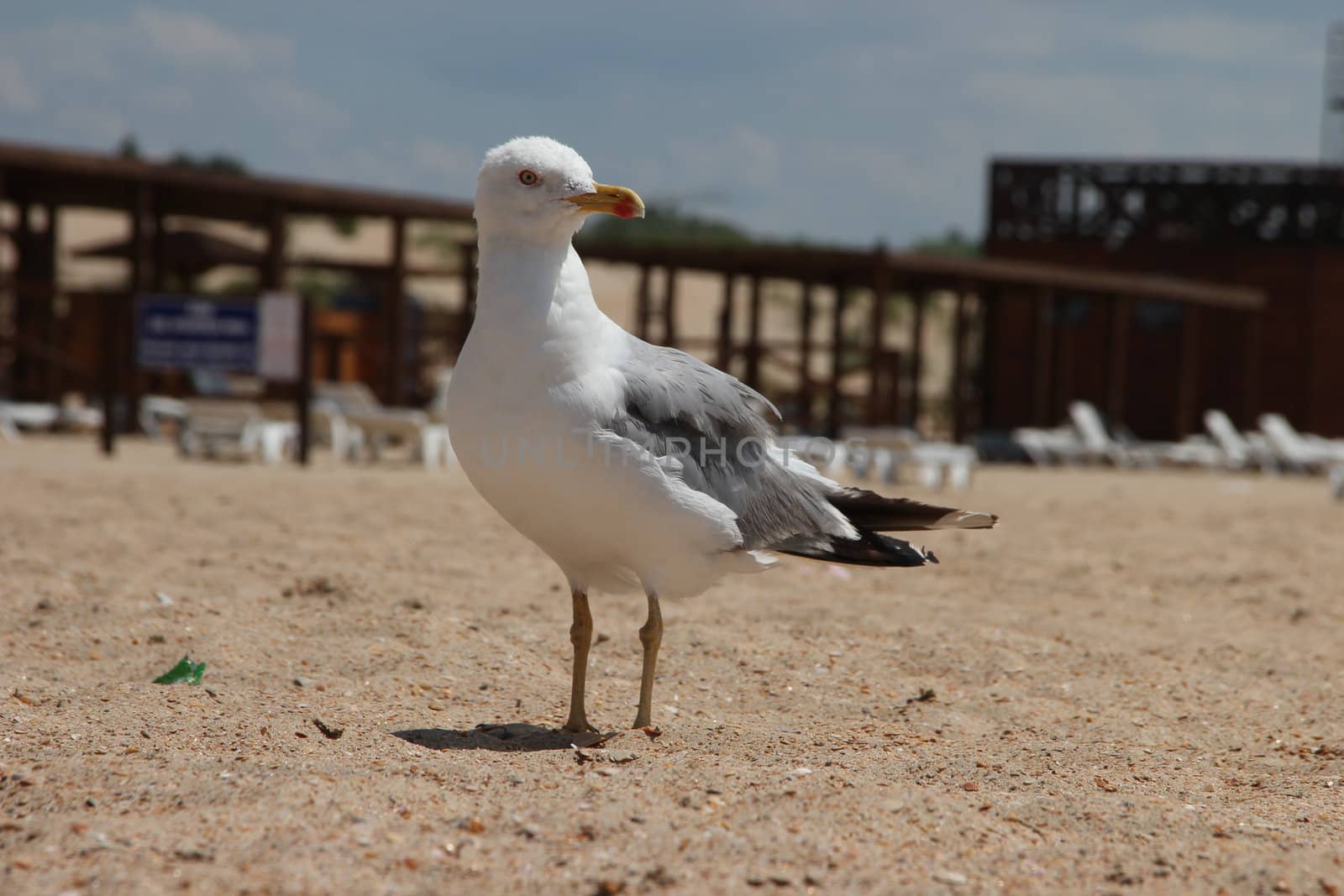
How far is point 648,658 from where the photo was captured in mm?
4195

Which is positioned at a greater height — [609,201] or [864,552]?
[609,201]

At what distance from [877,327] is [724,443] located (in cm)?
1607

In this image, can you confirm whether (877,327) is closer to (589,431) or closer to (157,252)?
(157,252)

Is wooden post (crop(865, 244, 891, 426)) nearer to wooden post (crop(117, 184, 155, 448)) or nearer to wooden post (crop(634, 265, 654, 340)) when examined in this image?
wooden post (crop(634, 265, 654, 340))

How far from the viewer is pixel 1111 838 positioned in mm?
3207

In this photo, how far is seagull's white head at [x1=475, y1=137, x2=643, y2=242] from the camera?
12.6 feet

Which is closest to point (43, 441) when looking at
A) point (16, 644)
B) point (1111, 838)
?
point (16, 644)

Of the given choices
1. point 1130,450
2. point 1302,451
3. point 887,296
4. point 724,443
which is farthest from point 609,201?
point 1302,451

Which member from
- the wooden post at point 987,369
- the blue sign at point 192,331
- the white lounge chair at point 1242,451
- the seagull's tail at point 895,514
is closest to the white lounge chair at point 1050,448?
the white lounge chair at point 1242,451

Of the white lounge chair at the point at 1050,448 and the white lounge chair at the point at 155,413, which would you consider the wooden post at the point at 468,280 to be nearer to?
the white lounge chair at the point at 155,413

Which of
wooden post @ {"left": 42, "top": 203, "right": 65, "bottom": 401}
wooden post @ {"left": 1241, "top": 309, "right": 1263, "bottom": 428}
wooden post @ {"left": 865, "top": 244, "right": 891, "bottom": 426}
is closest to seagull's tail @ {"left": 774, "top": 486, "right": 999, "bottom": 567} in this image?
wooden post @ {"left": 865, "top": 244, "right": 891, "bottom": 426}

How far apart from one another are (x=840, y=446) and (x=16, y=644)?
12.6m

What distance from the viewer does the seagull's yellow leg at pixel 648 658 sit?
415 cm

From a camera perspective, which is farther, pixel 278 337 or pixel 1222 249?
pixel 1222 249
